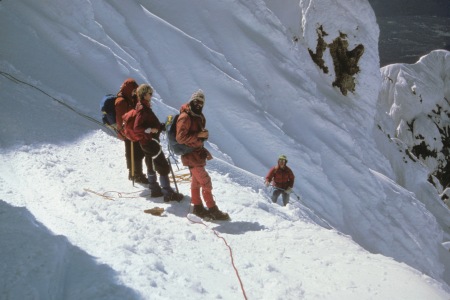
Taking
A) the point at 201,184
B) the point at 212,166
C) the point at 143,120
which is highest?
the point at 143,120

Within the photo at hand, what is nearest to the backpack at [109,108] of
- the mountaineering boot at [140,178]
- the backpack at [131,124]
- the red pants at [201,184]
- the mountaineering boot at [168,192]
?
the mountaineering boot at [140,178]

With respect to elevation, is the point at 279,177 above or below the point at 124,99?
below

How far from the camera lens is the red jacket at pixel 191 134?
17.8 ft

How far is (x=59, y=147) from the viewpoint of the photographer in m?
7.25

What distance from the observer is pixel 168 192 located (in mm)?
6215

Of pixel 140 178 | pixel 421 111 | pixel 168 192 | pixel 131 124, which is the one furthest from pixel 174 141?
pixel 421 111

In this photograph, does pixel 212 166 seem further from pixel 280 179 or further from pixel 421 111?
pixel 421 111

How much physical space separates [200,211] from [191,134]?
3.81 ft

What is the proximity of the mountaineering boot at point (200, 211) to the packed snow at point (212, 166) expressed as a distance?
0.20 metres

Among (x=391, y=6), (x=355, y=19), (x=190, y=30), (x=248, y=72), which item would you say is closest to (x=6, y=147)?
(x=190, y=30)

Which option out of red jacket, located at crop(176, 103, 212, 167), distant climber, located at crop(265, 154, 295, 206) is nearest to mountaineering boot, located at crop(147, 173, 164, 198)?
red jacket, located at crop(176, 103, 212, 167)

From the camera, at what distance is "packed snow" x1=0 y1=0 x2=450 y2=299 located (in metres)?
4.21

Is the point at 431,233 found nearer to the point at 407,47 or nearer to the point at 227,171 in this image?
the point at 227,171

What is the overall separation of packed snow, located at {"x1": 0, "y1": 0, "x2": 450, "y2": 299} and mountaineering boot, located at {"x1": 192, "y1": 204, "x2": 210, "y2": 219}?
0.65ft
